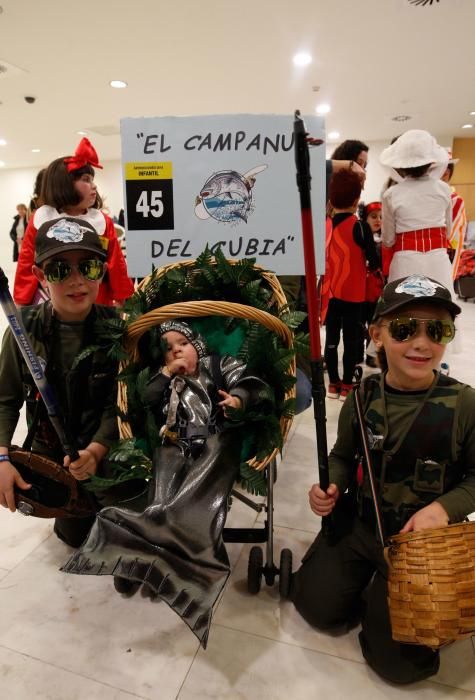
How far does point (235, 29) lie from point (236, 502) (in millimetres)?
4684

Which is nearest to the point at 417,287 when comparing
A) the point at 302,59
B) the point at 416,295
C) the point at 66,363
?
the point at 416,295

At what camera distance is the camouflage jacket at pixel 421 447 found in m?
1.16

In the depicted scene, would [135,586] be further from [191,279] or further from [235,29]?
[235,29]

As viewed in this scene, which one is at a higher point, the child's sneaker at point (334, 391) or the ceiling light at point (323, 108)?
the ceiling light at point (323, 108)

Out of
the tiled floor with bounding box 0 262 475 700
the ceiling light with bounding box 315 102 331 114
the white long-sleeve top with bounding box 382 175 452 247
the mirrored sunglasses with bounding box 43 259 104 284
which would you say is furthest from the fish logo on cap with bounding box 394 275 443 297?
the ceiling light with bounding box 315 102 331 114

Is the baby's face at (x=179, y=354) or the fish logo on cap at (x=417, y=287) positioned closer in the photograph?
the fish logo on cap at (x=417, y=287)

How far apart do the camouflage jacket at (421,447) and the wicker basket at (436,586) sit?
16 centimetres

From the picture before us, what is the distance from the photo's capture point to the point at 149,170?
1.67 meters

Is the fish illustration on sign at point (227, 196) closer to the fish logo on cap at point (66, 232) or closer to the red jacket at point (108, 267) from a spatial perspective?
the fish logo on cap at point (66, 232)

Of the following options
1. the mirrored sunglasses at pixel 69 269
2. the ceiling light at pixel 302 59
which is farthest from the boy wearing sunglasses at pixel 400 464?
the ceiling light at pixel 302 59

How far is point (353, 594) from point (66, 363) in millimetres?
1232

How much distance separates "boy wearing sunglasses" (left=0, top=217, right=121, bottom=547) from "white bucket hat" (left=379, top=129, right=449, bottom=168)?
1868mm

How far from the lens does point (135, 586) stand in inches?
60.8

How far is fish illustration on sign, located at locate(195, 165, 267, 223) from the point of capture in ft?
5.45
